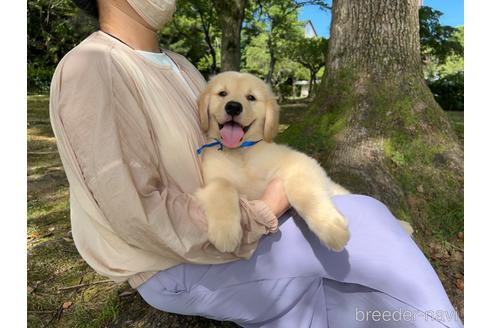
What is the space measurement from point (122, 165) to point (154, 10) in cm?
87

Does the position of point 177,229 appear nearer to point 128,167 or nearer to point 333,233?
point 128,167

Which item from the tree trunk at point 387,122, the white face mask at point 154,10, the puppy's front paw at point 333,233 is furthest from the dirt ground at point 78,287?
the white face mask at point 154,10

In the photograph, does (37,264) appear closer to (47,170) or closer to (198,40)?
(47,170)

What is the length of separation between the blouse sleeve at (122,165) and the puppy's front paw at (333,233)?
0.83 feet

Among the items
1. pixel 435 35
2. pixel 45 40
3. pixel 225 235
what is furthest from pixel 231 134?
pixel 45 40

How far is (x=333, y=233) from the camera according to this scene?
1.66 metres

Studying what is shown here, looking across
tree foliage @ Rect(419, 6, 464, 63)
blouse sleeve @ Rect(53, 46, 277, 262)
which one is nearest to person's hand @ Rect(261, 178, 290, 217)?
blouse sleeve @ Rect(53, 46, 277, 262)

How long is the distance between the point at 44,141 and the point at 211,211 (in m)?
7.51

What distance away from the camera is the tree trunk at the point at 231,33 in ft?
32.8

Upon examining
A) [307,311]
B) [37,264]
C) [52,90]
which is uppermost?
[52,90]

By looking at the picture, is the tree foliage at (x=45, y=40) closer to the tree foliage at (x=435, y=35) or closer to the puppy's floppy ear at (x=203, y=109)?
the tree foliage at (x=435, y=35)

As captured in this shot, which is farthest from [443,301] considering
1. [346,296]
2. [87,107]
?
[87,107]

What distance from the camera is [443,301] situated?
5.50 feet

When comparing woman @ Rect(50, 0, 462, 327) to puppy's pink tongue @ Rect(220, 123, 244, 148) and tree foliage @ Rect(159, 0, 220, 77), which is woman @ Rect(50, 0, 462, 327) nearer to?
puppy's pink tongue @ Rect(220, 123, 244, 148)
